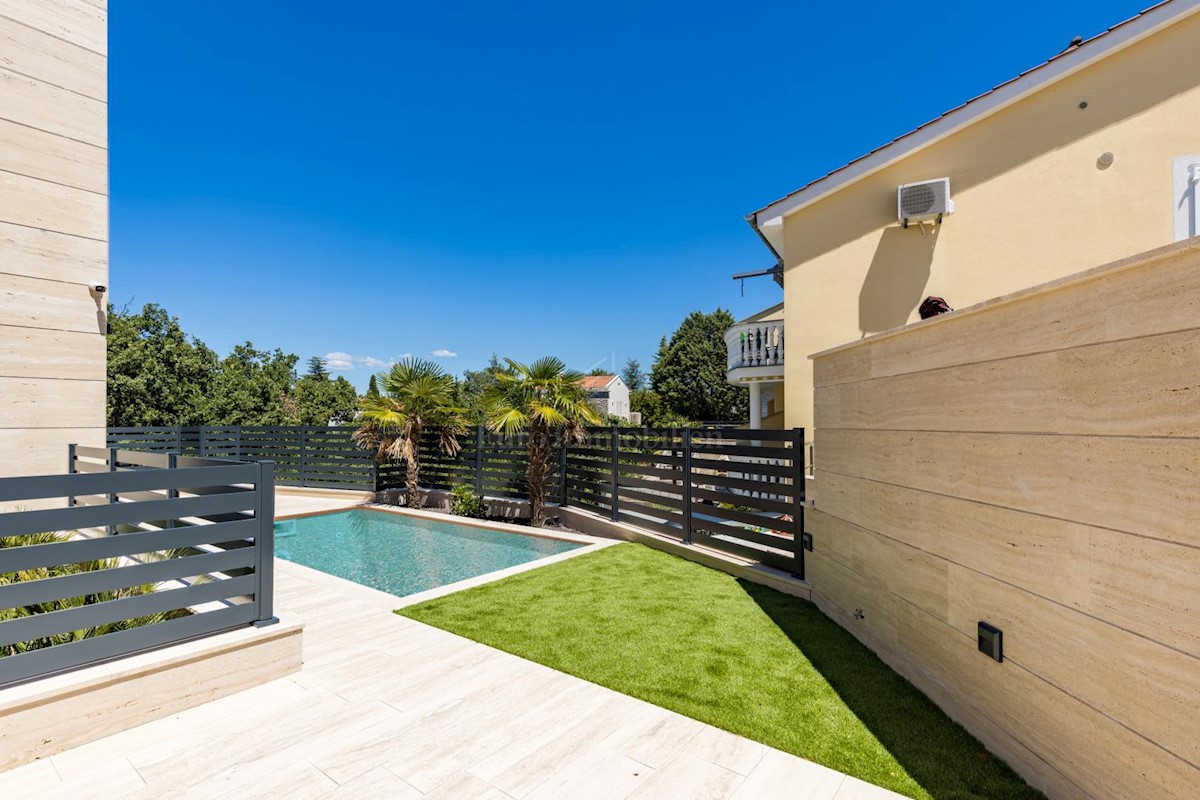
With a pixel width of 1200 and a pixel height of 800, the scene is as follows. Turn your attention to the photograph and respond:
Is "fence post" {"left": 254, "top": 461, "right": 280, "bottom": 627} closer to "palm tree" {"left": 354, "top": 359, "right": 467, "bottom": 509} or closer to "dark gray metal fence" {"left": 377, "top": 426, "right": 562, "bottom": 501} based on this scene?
"dark gray metal fence" {"left": 377, "top": 426, "right": 562, "bottom": 501}

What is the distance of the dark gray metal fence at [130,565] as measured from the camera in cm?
277

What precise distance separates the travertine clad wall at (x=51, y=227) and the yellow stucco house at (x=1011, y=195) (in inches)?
369

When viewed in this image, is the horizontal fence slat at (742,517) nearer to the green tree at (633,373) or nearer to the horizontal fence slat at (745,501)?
the horizontal fence slat at (745,501)

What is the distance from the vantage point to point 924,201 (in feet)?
24.8

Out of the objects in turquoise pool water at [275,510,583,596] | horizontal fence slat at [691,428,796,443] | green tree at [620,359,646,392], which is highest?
green tree at [620,359,646,392]

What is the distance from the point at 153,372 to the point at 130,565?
24.7 metres

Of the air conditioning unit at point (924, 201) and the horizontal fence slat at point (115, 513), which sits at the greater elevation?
the air conditioning unit at point (924, 201)

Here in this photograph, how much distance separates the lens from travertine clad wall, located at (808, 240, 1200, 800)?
5.95 ft

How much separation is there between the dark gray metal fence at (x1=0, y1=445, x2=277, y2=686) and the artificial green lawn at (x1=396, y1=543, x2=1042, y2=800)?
5.68 ft

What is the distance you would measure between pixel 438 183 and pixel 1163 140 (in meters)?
23.6

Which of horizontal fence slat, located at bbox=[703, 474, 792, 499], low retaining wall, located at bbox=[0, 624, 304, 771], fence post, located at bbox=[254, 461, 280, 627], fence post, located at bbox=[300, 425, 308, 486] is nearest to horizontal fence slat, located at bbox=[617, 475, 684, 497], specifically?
horizontal fence slat, located at bbox=[703, 474, 792, 499]

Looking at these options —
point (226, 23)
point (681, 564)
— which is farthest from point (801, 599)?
point (226, 23)

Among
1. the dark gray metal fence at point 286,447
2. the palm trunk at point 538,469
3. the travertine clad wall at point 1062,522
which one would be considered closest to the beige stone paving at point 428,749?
the travertine clad wall at point 1062,522

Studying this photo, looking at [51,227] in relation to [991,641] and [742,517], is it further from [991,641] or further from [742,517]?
[991,641]
